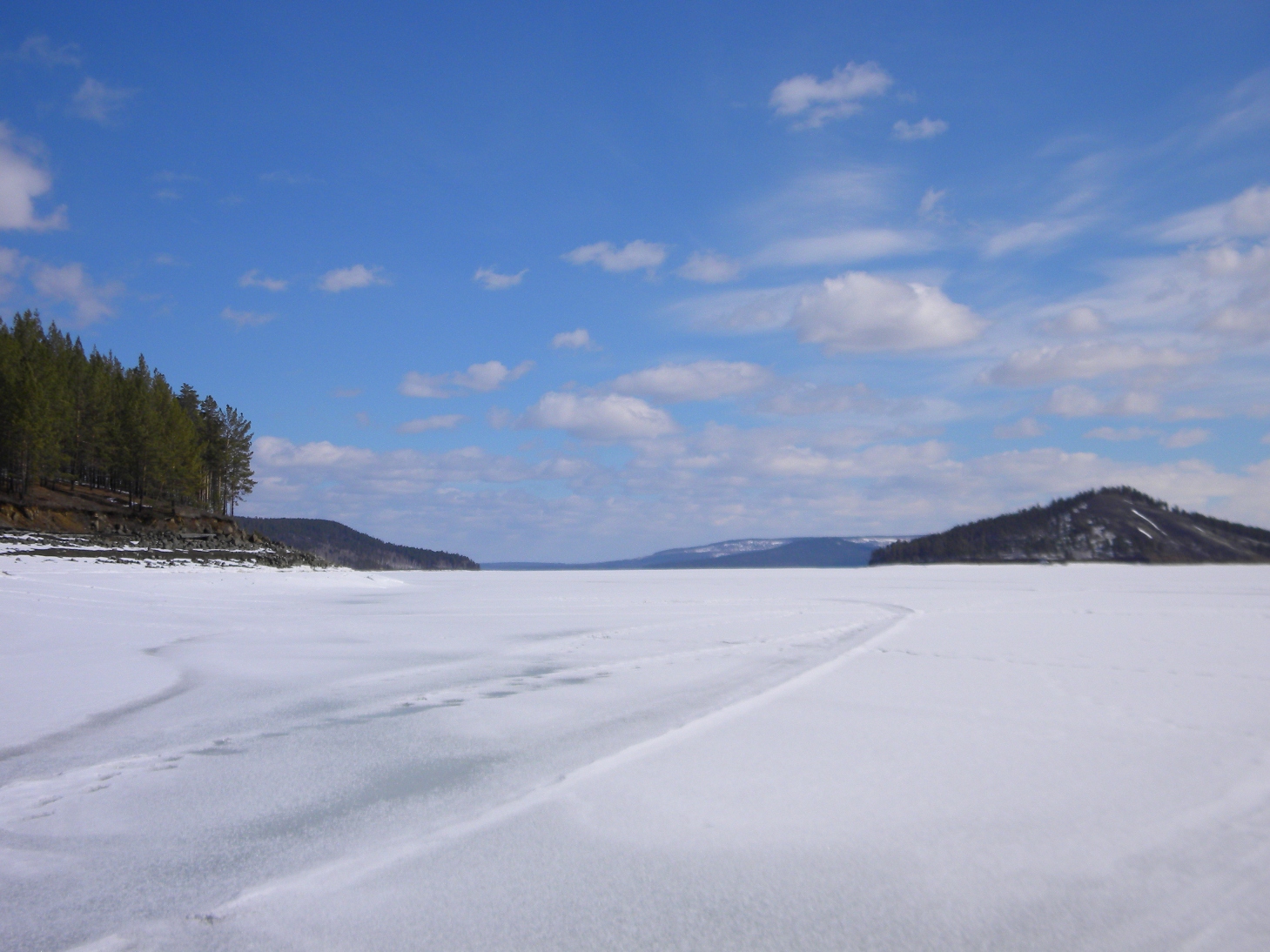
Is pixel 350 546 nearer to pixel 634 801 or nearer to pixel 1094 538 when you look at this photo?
pixel 1094 538

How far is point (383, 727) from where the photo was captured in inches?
242

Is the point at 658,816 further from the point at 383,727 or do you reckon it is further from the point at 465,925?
the point at 383,727

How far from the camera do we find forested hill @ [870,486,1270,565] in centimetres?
10706

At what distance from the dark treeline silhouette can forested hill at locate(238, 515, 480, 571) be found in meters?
53.1

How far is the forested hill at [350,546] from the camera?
121m

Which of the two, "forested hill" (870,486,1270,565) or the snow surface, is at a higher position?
"forested hill" (870,486,1270,565)

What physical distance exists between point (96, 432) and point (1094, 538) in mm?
130129

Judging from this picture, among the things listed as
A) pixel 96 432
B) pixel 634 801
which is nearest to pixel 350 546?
pixel 96 432

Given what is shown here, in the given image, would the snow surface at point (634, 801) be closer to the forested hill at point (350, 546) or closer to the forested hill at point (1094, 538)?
the forested hill at point (1094, 538)

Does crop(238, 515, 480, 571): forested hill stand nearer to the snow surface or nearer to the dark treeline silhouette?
the dark treeline silhouette

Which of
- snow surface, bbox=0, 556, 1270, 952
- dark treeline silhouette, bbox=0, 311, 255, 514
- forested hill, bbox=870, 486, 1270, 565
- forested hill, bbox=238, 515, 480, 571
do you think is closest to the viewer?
snow surface, bbox=0, 556, 1270, 952

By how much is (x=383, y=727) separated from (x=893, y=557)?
110 metres

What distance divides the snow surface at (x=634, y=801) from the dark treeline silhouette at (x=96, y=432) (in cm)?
4058

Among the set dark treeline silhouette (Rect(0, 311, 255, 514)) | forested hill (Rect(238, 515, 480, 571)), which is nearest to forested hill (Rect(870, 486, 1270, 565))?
forested hill (Rect(238, 515, 480, 571))
